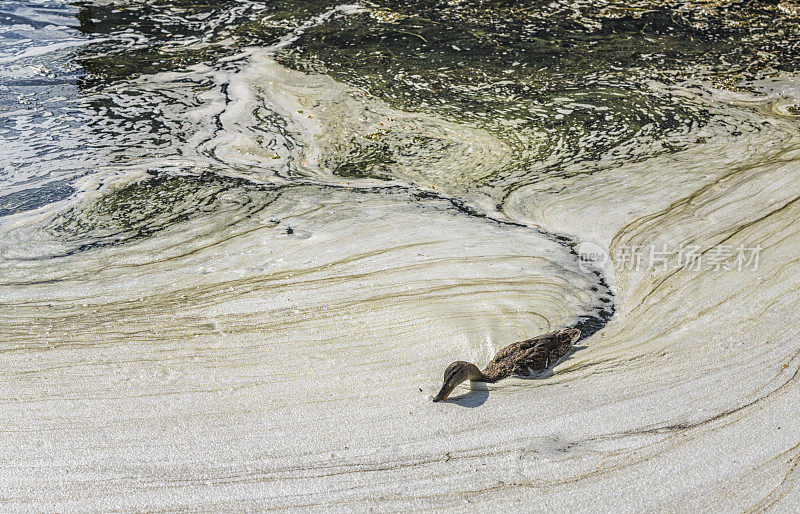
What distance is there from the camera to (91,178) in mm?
2361

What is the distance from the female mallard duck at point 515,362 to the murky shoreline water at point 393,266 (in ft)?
0.10

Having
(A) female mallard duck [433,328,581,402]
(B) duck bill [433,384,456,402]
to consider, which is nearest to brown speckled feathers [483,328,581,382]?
(A) female mallard duck [433,328,581,402]

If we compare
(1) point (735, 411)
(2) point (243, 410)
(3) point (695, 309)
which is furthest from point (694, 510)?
(2) point (243, 410)

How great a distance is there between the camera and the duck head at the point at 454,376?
1.34 metres

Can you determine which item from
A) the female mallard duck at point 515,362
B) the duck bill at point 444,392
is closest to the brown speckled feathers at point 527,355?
the female mallard duck at point 515,362

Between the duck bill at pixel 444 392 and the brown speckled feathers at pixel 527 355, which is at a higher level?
the brown speckled feathers at pixel 527 355

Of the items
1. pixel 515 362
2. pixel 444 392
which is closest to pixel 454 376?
pixel 444 392

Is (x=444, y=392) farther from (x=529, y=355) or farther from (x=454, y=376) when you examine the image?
(x=529, y=355)

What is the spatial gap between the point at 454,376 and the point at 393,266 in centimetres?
54

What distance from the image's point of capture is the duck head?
4.40ft

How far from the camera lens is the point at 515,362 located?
55.7 inches

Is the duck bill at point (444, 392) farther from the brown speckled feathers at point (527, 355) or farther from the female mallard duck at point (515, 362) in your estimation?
the brown speckled feathers at point (527, 355)

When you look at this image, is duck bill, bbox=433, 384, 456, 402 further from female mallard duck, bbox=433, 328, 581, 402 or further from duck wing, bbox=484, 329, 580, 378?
duck wing, bbox=484, 329, 580, 378

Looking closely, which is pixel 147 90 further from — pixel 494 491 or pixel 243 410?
pixel 494 491
